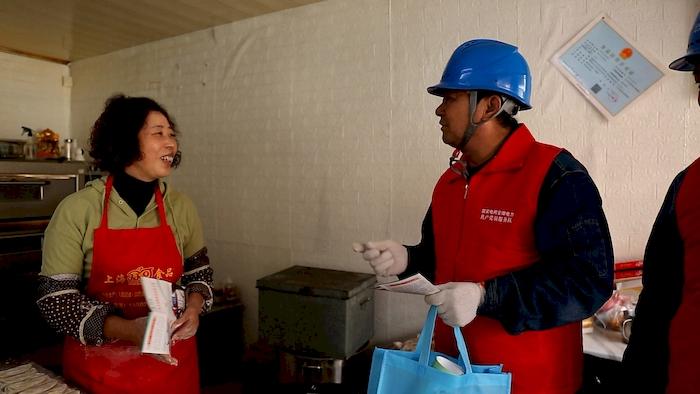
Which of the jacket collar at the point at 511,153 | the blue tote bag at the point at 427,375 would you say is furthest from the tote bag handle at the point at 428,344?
the jacket collar at the point at 511,153

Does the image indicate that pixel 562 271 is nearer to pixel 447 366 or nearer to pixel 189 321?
pixel 447 366

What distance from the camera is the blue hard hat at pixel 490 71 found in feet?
4.60

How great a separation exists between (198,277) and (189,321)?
0.33 m

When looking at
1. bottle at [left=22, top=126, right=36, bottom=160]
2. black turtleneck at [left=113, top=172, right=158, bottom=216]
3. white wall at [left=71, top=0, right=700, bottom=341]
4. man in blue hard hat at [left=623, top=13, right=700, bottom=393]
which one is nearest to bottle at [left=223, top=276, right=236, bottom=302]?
white wall at [left=71, top=0, right=700, bottom=341]

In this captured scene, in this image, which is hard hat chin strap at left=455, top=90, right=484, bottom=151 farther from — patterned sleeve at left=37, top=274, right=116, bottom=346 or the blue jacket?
patterned sleeve at left=37, top=274, right=116, bottom=346

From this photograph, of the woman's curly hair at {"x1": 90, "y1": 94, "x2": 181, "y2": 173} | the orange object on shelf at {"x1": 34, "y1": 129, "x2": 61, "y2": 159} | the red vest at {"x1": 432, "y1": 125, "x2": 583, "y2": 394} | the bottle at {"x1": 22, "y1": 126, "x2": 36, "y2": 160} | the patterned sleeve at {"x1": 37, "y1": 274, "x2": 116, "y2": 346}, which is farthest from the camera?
the orange object on shelf at {"x1": 34, "y1": 129, "x2": 61, "y2": 159}

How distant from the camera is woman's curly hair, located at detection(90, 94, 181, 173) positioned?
1812mm

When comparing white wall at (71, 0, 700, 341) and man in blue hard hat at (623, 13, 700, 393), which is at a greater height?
white wall at (71, 0, 700, 341)

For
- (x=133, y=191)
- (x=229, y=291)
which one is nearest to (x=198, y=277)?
(x=133, y=191)

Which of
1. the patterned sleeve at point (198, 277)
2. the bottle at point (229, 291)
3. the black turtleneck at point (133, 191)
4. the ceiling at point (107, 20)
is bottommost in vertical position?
the bottle at point (229, 291)

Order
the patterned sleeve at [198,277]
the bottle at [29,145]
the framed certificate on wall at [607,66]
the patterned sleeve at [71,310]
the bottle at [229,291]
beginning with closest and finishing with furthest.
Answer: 1. the patterned sleeve at [71,310]
2. the patterned sleeve at [198,277]
3. the framed certificate on wall at [607,66]
4. the bottle at [229,291]
5. the bottle at [29,145]

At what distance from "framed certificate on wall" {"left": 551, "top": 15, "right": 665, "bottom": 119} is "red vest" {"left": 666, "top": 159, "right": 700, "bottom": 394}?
145 centimetres

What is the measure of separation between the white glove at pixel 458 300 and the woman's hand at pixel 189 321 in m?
0.96

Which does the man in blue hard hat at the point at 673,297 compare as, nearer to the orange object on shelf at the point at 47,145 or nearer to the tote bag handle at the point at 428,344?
the tote bag handle at the point at 428,344
